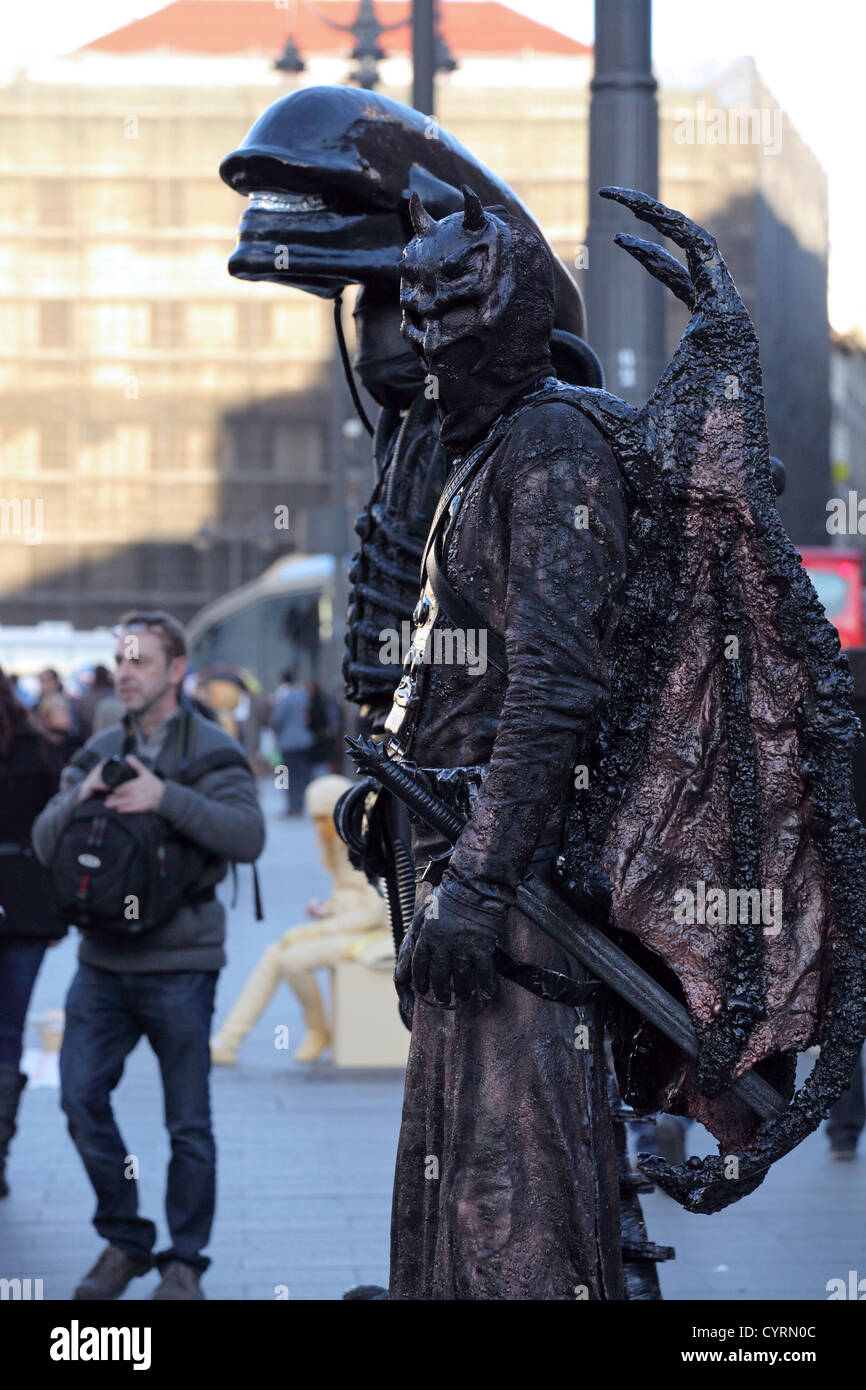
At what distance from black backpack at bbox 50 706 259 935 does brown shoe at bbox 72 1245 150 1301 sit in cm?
94

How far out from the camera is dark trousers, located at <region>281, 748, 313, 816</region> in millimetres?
27516

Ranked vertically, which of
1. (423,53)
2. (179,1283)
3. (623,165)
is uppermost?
(423,53)

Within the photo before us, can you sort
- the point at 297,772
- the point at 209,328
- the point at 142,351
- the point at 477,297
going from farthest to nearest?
the point at 142,351, the point at 209,328, the point at 297,772, the point at 477,297

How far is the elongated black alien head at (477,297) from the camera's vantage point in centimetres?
356

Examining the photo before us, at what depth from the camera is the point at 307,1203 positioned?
7211 millimetres

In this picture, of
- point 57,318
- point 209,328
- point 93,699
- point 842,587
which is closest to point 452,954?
point 93,699

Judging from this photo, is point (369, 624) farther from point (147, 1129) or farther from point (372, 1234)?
point (147, 1129)

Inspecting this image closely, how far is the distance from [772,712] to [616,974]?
20.3 inches

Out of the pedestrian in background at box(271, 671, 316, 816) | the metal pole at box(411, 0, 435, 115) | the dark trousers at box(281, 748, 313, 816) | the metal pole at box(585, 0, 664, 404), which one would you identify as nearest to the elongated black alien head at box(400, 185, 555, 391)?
the metal pole at box(585, 0, 664, 404)

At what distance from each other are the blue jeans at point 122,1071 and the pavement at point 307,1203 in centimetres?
24

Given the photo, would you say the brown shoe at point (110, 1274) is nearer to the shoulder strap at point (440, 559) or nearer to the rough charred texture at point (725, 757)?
the rough charred texture at point (725, 757)

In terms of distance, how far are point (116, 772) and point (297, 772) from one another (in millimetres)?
22005

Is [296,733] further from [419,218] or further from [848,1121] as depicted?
[419,218]

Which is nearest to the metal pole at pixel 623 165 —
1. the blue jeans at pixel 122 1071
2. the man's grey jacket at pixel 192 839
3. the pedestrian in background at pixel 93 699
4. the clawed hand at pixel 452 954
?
the man's grey jacket at pixel 192 839
